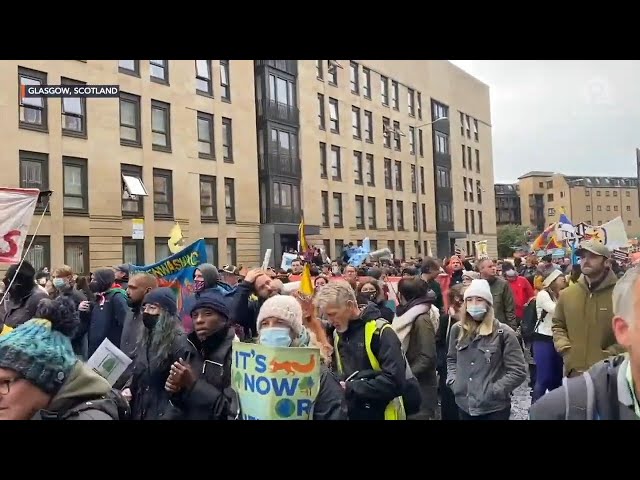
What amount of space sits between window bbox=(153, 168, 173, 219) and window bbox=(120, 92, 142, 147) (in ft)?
3.23

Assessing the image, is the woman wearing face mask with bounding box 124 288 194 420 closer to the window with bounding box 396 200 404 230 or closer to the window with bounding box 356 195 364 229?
the window with bounding box 356 195 364 229

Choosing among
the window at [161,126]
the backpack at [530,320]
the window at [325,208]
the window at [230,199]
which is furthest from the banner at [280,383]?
the window at [161,126]

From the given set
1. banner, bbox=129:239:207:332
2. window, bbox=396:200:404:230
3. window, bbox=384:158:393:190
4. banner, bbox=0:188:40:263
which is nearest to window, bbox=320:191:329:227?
window, bbox=396:200:404:230

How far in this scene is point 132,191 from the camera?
17031 millimetres

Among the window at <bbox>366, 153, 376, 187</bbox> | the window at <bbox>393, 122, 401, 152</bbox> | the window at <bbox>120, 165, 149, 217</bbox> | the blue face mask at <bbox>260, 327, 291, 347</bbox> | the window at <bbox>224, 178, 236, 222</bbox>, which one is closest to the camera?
the blue face mask at <bbox>260, 327, 291, 347</bbox>

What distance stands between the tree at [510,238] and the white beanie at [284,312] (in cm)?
1244

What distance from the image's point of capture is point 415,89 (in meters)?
8.53

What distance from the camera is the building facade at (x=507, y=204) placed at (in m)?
11.8

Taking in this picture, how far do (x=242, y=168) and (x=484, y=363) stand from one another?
40.2 ft

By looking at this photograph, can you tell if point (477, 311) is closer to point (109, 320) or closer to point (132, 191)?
point (109, 320)

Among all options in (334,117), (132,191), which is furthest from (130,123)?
(334,117)

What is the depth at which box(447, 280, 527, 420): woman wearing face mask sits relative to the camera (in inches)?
161

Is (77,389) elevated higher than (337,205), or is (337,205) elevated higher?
(337,205)
